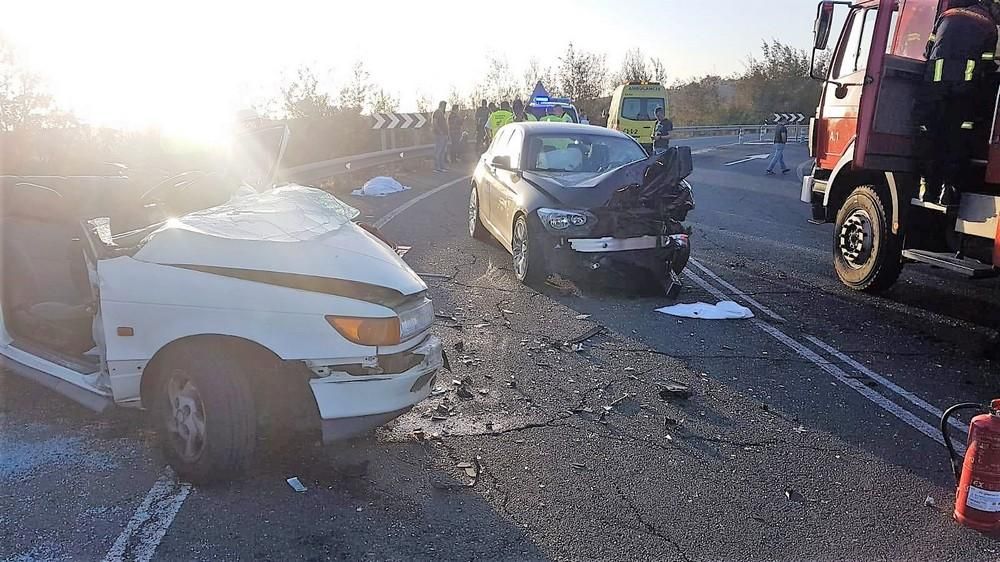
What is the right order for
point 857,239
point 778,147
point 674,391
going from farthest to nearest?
point 778,147
point 857,239
point 674,391

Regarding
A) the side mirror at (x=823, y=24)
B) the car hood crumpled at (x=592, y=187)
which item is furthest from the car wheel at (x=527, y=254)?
the side mirror at (x=823, y=24)

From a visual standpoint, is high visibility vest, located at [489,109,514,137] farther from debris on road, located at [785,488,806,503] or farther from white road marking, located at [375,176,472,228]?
debris on road, located at [785,488,806,503]

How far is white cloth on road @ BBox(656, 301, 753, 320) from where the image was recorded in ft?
21.6

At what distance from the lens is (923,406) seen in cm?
464

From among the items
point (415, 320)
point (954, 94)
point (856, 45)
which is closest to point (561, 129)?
point (856, 45)

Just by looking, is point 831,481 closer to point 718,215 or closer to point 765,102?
point 718,215

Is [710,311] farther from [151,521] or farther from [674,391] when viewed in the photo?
[151,521]

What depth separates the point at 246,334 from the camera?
3.28 m

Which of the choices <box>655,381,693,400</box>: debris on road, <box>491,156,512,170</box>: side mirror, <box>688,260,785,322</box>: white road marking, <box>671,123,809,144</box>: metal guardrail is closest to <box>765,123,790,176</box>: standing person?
<box>688,260,785,322</box>: white road marking

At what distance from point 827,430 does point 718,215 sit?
32.4ft

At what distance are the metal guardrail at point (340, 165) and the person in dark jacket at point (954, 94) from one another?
1127 centimetres

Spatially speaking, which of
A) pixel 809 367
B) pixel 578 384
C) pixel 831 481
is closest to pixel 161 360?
pixel 578 384

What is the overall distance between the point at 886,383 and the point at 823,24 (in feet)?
13.6

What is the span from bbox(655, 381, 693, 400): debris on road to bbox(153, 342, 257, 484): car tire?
2552 millimetres
